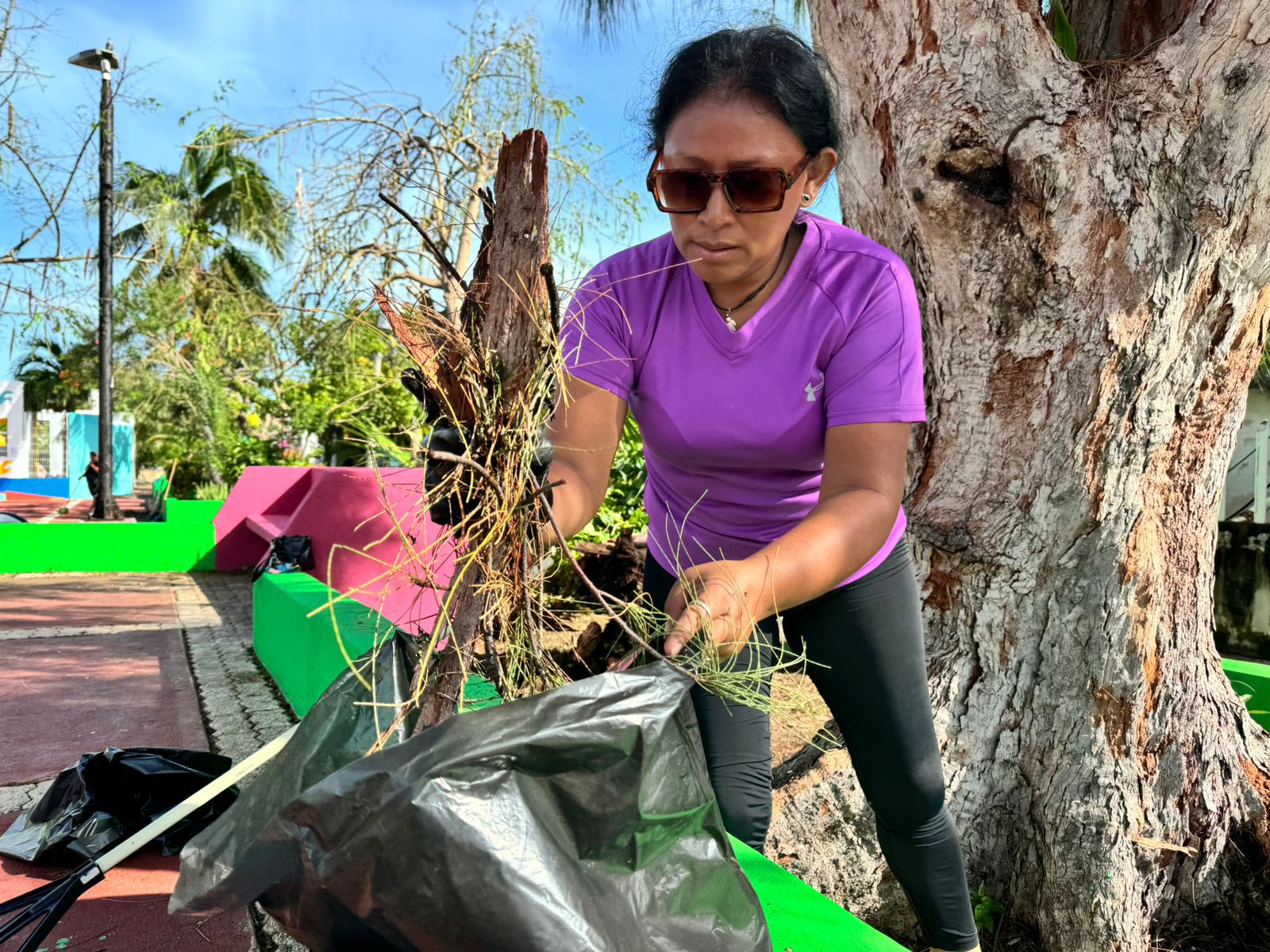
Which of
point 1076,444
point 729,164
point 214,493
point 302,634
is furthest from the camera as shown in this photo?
point 214,493

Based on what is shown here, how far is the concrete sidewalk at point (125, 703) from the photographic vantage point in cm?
257

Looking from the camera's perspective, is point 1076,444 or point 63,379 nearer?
point 1076,444

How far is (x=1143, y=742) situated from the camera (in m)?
2.79

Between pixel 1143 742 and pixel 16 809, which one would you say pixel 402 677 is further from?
pixel 16 809

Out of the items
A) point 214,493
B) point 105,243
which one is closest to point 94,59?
point 105,243

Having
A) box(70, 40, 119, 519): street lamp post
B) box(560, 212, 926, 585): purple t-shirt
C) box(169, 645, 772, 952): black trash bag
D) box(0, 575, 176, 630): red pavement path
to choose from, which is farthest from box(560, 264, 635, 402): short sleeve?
box(70, 40, 119, 519): street lamp post

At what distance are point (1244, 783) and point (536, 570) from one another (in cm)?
263

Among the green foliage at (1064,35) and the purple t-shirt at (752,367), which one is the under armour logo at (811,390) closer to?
the purple t-shirt at (752,367)

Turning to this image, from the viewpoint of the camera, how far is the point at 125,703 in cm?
475

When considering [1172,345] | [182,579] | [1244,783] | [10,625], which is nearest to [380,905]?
[1172,345]

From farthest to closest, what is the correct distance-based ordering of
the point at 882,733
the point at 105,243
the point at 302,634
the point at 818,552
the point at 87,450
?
the point at 87,450 < the point at 105,243 < the point at 302,634 < the point at 882,733 < the point at 818,552

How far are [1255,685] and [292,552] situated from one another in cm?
656

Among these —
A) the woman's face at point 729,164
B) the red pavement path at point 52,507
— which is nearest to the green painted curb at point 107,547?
the red pavement path at point 52,507

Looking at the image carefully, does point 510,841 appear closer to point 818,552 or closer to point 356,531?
point 818,552
